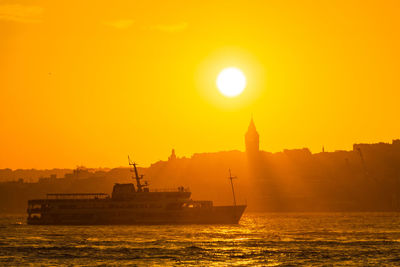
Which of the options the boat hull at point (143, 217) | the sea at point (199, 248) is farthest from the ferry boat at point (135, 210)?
the sea at point (199, 248)

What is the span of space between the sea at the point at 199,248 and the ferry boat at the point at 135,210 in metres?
17.1

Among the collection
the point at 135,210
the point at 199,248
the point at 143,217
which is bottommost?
the point at 199,248

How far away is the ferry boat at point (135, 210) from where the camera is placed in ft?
463

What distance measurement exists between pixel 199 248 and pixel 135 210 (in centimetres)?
5265

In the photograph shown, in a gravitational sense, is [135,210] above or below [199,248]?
Answer: above

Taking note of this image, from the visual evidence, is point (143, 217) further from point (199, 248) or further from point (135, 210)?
point (199, 248)

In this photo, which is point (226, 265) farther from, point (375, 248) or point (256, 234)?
point (256, 234)

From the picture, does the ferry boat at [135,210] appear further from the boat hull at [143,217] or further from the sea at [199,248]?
the sea at [199,248]

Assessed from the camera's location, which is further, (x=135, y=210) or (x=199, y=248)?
(x=135, y=210)

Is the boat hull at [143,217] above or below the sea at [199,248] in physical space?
above

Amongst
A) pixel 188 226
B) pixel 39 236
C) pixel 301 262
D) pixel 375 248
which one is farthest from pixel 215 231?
pixel 301 262

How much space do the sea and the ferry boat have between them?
17141 mm

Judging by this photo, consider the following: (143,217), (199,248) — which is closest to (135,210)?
(143,217)

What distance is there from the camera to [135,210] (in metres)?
142
